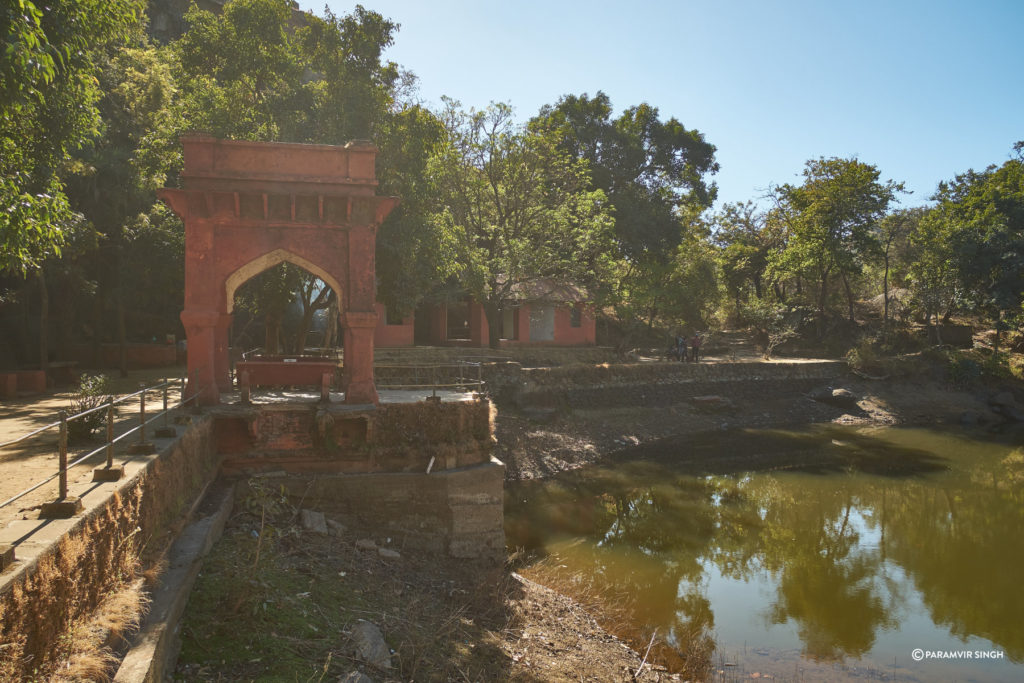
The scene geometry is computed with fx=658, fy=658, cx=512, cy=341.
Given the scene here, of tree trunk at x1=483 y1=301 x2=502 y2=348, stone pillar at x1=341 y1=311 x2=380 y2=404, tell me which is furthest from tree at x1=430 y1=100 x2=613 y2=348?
stone pillar at x1=341 y1=311 x2=380 y2=404

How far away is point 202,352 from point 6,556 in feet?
26.2

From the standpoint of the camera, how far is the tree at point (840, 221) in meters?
33.3

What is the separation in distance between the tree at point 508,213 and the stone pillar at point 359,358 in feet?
35.4

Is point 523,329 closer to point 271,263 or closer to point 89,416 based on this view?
point 271,263

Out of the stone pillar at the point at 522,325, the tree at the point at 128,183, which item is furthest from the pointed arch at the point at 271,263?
the stone pillar at the point at 522,325

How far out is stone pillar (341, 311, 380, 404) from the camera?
38.5 feet

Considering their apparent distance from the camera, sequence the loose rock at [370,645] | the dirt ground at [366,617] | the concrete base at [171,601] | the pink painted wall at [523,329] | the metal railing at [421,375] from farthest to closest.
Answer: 1. the pink painted wall at [523,329]
2. the metal railing at [421,375]
3. the loose rock at [370,645]
4. the dirt ground at [366,617]
5. the concrete base at [171,601]

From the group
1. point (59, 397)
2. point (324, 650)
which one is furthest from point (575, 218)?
point (324, 650)

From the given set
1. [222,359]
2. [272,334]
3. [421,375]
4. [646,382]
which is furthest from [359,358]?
[646,382]

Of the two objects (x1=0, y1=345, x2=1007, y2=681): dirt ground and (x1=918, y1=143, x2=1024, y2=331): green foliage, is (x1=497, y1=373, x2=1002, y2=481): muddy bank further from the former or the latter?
(x1=0, y1=345, x2=1007, y2=681): dirt ground

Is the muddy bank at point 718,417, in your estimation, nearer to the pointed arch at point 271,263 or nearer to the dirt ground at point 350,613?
the dirt ground at point 350,613

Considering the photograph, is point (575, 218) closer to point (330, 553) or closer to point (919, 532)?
point (919, 532)

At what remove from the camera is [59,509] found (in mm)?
4930

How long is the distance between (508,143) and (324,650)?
792 inches
